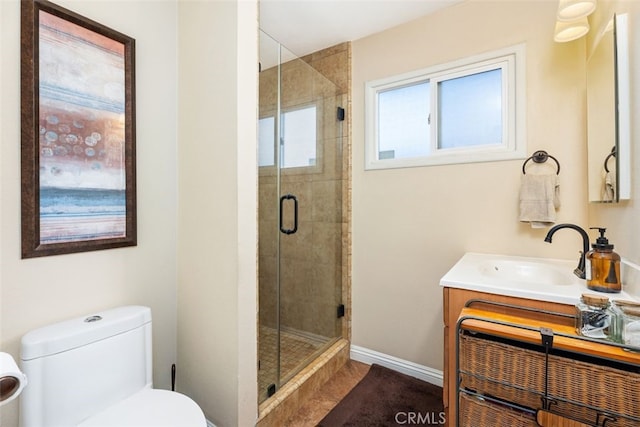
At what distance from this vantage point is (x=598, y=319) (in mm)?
935

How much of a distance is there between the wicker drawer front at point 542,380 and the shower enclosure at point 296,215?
3.54 feet

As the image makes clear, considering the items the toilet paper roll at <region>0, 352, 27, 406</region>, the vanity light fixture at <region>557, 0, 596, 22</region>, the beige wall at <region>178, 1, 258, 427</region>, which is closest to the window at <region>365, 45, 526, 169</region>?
the vanity light fixture at <region>557, 0, 596, 22</region>

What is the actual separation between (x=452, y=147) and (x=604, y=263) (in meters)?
1.08

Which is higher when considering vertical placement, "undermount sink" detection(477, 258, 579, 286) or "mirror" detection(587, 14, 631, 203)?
"mirror" detection(587, 14, 631, 203)

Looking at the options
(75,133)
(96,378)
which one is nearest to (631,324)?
(96,378)

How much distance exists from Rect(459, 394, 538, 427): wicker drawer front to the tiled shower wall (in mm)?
1248

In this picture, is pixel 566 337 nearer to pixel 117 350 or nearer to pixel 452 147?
pixel 452 147

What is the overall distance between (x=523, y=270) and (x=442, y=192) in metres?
0.66

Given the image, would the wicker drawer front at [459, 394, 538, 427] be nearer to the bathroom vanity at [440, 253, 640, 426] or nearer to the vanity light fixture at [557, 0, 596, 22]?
the bathroom vanity at [440, 253, 640, 426]

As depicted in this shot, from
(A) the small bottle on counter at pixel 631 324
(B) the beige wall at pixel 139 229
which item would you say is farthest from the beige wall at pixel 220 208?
(A) the small bottle on counter at pixel 631 324

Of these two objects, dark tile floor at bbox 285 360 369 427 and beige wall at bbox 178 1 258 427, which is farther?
dark tile floor at bbox 285 360 369 427

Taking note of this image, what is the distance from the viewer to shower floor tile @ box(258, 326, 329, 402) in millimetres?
1634

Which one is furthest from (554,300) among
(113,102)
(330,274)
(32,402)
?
(113,102)

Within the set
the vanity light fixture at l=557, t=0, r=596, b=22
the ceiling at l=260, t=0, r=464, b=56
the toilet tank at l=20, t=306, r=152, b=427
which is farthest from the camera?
the ceiling at l=260, t=0, r=464, b=56
